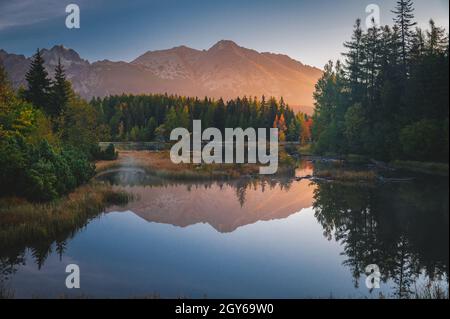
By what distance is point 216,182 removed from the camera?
42.0 metres

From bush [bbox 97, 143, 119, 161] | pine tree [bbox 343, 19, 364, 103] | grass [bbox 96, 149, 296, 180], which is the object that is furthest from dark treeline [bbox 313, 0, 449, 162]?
bush [bbox 97, 143, 119, 161]

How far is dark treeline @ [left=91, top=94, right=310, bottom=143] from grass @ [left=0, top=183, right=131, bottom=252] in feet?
263

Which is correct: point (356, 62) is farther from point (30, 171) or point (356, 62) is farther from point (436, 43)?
point (30, 171)

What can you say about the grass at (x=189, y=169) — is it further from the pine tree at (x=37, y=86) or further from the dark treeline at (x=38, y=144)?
the pine tree at (x=37, y=86)

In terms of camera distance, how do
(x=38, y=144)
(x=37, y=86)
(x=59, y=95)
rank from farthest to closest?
(x=59, y=95)
(x=37, y=86)
(x=38, y=144)

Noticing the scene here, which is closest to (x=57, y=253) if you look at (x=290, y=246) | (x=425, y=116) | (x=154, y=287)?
(x=154, y=287)

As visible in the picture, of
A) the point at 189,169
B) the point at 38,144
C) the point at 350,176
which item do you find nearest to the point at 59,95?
the point at 189,169

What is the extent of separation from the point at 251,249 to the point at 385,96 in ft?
93.5

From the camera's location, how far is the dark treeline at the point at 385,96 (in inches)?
457

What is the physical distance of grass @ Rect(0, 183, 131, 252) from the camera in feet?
60.8

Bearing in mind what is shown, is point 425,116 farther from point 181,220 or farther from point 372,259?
point 181,220

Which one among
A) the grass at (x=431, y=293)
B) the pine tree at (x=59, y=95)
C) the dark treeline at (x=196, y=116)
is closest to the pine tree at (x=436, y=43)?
the grass at (x=431, y=293)

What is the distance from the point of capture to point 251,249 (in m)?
19.4

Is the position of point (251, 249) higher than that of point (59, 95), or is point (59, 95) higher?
point (59, 95)
